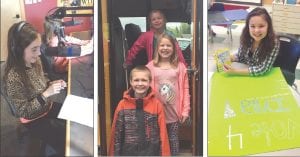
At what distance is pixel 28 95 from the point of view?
245 centimetres

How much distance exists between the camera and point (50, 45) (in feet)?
7.98

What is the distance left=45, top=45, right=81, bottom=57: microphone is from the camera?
2434 mm

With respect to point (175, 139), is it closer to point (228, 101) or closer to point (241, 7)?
point (228, 101)

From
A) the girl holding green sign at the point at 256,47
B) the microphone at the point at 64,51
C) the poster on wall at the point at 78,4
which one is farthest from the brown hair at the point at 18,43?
the girl holding green sign at the point at 256,47

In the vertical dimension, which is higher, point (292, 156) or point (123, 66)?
point (123, 66)

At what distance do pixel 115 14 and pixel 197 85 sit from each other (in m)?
0.61

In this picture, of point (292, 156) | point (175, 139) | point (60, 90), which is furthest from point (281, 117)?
point (60, 90)

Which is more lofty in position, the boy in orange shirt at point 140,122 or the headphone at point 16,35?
the headphone at point 16,35

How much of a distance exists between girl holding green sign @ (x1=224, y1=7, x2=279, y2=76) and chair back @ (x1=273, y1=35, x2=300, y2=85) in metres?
0.03

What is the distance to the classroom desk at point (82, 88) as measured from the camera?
8.02 ft

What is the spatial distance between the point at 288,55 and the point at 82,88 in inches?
46.5

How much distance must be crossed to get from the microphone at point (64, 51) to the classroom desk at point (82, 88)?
4cm

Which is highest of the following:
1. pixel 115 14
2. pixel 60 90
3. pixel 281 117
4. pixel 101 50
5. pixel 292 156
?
pixel 115 14

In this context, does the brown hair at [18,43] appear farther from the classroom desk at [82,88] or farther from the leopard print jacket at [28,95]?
the classroom desk at [82,88]
